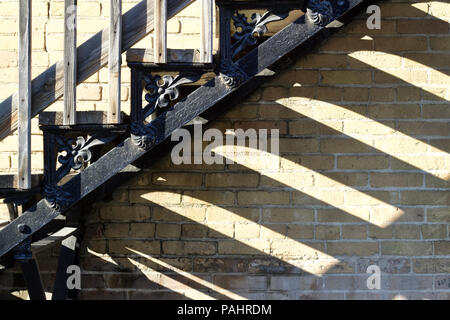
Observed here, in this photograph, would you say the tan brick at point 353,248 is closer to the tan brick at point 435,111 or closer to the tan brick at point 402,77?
the tan brick at point 435,111

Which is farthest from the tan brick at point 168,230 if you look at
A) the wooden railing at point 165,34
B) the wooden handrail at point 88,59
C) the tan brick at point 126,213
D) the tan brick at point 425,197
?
the tan brick at point 425,197

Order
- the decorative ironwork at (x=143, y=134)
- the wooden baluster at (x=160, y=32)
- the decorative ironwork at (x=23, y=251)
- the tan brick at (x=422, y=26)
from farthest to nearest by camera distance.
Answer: the tan brick at (x=422, y=26) → the decorative ironwork at (x=23, y=251) → the decorative ironwork at (x=143, y=134) → the wooden baluster at (x=160, y=32)

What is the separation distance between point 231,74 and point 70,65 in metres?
0.81

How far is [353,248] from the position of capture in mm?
3686

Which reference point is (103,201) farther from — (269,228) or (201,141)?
(269,228)

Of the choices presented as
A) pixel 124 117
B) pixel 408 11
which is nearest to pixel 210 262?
pixel 124 117

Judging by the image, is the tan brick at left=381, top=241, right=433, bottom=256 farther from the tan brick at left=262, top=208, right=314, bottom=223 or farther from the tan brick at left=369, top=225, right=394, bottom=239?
the tan brick at left=262, top=208, right=314, bottom=223

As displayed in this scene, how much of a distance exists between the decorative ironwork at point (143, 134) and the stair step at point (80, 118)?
149mm

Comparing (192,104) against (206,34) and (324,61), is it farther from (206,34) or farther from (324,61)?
(324,61)

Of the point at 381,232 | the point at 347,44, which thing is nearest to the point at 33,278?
the point at 381,232

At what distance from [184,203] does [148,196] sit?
0.82 feet

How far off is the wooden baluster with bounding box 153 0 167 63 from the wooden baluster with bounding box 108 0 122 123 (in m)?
0.18

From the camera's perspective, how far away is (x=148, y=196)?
3727 millimetres

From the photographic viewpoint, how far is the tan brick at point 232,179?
3.69 m
